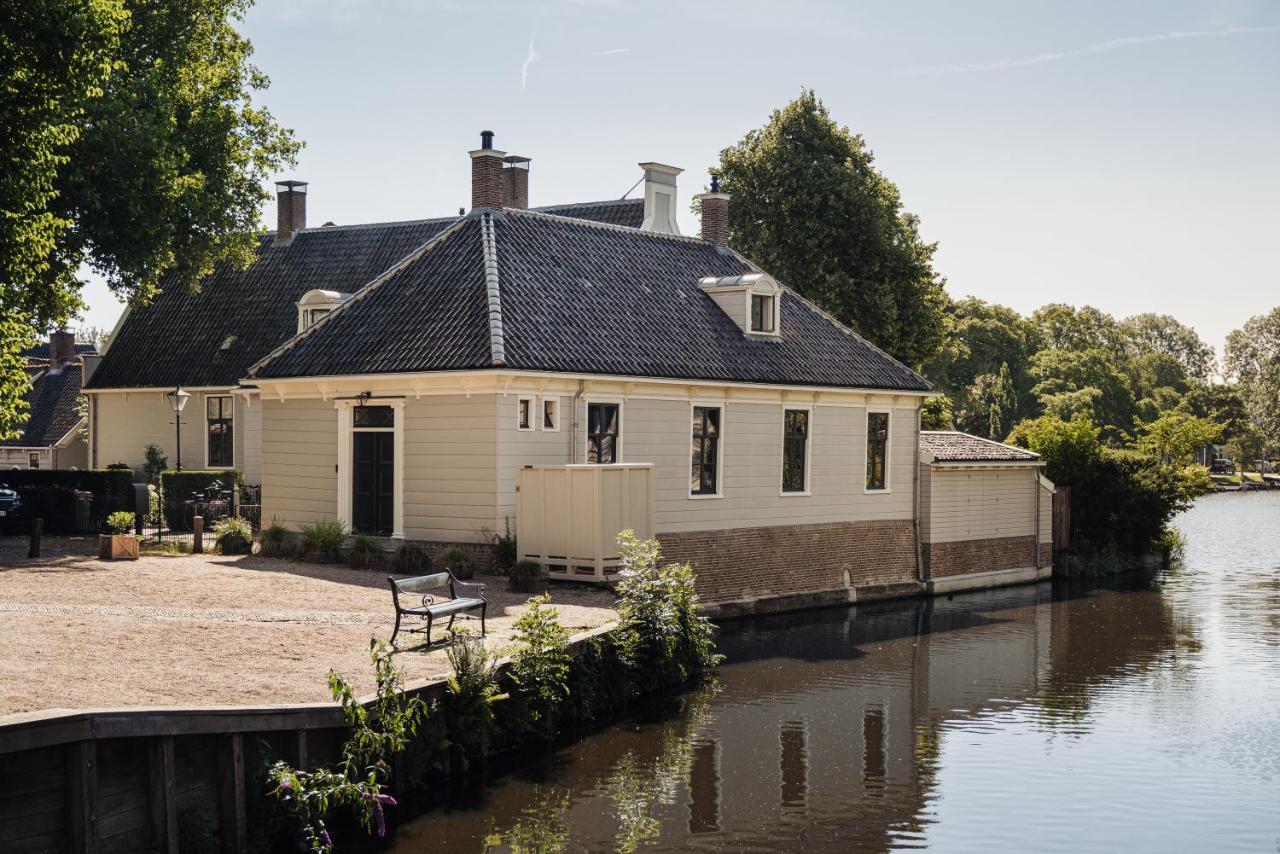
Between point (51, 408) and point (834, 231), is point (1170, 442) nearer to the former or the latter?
point (834, 231)

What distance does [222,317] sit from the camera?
34.8 meters

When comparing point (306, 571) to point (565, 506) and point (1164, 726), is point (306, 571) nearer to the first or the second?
point (565, 506)

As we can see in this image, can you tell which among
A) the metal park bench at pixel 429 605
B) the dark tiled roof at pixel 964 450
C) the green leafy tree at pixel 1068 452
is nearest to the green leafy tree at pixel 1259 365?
the green leafy tree at pixel 1068 452

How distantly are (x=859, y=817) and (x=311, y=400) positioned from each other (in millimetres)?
14071

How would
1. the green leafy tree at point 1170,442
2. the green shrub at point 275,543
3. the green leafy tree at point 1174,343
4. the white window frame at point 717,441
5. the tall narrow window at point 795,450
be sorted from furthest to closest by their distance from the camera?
the green leafy tree at point 1174,343 < the green leafy tree at point 1170,442 < the tall narrow window at point 795,450 < the white window frame at point 717,441 < the green shrub at point 275,543

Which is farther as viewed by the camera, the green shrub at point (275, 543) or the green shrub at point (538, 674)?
the green shrub at point (275, 543)

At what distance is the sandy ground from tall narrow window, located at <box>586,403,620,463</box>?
3216mm

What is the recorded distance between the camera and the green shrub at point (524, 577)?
66.5ft

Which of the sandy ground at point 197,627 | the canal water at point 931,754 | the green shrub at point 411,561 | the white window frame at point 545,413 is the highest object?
the white window frame at point 545,413

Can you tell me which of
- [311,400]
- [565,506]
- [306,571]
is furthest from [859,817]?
[311,400]

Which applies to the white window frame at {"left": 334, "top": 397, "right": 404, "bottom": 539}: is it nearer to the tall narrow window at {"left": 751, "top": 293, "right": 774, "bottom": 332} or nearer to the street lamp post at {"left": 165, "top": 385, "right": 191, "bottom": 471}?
the tall narrow window at {"left": 751, "top": 293, "right": 774, "bottom": 332}

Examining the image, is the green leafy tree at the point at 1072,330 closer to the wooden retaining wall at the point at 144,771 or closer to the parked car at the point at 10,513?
the parked car at the point at 10,513

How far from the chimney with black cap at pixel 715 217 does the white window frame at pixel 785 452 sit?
19.0ft

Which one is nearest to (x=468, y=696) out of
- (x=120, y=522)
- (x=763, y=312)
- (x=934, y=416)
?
(x=120, y=522)
